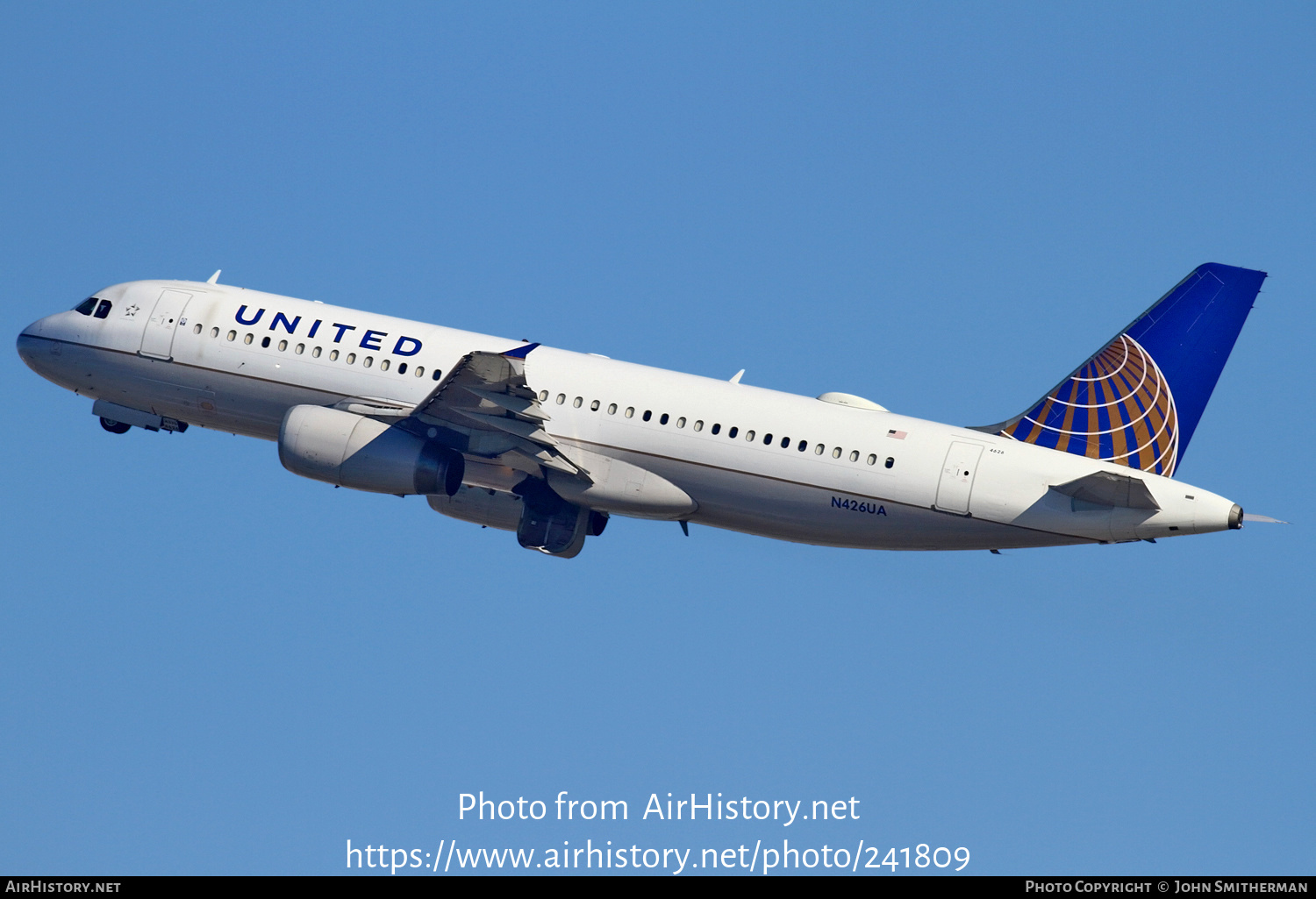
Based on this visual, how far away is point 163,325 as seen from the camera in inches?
1678

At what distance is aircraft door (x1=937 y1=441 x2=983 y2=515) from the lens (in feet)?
122

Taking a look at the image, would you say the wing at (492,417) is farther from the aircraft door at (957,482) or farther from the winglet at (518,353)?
the aircraft door at (957,482)

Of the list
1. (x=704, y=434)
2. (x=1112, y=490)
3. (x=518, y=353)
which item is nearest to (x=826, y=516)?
(x=704, y=434)

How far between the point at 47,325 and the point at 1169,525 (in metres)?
28.8

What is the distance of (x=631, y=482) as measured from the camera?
128 feet

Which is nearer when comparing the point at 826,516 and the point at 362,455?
the point at 826,516

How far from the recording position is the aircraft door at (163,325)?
139 ft

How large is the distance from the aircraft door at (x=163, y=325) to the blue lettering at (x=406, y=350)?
6.06 m

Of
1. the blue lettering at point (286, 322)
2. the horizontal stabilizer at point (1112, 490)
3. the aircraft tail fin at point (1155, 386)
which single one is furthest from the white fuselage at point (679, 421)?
the aircraft tail fin at point (1155, 386)

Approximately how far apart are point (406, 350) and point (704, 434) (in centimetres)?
778

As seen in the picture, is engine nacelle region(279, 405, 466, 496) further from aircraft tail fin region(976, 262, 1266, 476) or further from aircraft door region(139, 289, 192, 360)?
aircraft tail fin region(976, 262, 1266, 476)

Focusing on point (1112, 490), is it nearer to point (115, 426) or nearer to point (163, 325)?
point (163, 325)

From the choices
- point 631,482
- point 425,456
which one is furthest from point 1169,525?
point 425,456

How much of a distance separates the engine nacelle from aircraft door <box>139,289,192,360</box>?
5176 mm
